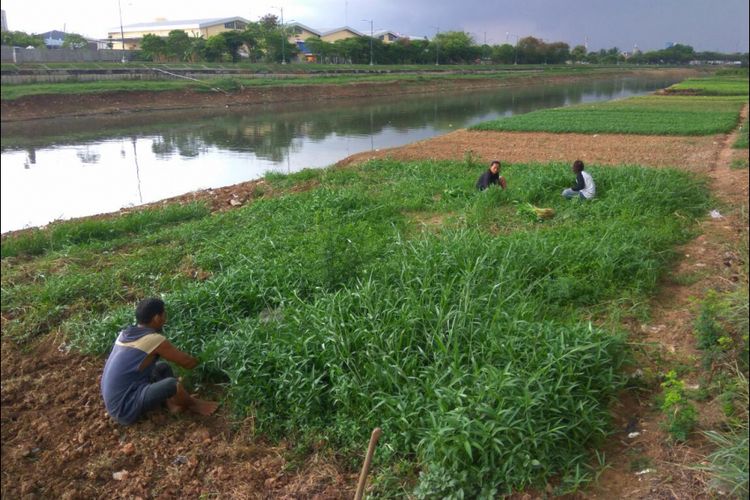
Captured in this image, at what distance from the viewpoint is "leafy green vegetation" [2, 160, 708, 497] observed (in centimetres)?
305

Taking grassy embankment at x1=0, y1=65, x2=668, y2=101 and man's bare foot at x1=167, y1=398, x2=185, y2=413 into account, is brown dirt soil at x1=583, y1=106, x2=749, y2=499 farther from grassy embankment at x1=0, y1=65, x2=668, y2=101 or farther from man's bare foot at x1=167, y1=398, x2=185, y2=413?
grassy embankment at x1=0, y1=65, x2=668, y2=101

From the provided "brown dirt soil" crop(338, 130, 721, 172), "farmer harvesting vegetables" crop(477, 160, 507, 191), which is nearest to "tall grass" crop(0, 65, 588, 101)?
"brown dirt soil" crop(338, 130, 721, 172)

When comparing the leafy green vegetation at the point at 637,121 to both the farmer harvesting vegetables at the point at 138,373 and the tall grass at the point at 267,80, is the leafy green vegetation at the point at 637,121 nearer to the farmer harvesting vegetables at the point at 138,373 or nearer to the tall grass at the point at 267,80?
the tall grass at the point at 267,80

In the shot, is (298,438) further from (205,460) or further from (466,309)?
(466,309)

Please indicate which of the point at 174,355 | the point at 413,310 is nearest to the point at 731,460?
the point at 413,310

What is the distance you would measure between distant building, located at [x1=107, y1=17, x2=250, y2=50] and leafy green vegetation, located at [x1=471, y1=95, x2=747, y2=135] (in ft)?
96.8

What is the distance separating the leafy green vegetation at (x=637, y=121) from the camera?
17.0m

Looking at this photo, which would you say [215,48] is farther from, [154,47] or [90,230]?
[90,230]

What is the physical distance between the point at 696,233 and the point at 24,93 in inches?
904

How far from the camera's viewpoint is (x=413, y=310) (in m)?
4.03

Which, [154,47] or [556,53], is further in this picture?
[556,53]

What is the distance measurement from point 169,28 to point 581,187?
41.5 metres

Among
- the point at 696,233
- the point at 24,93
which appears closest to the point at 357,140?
the point at 24,93

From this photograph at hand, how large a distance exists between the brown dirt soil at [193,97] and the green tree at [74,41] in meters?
6.74
